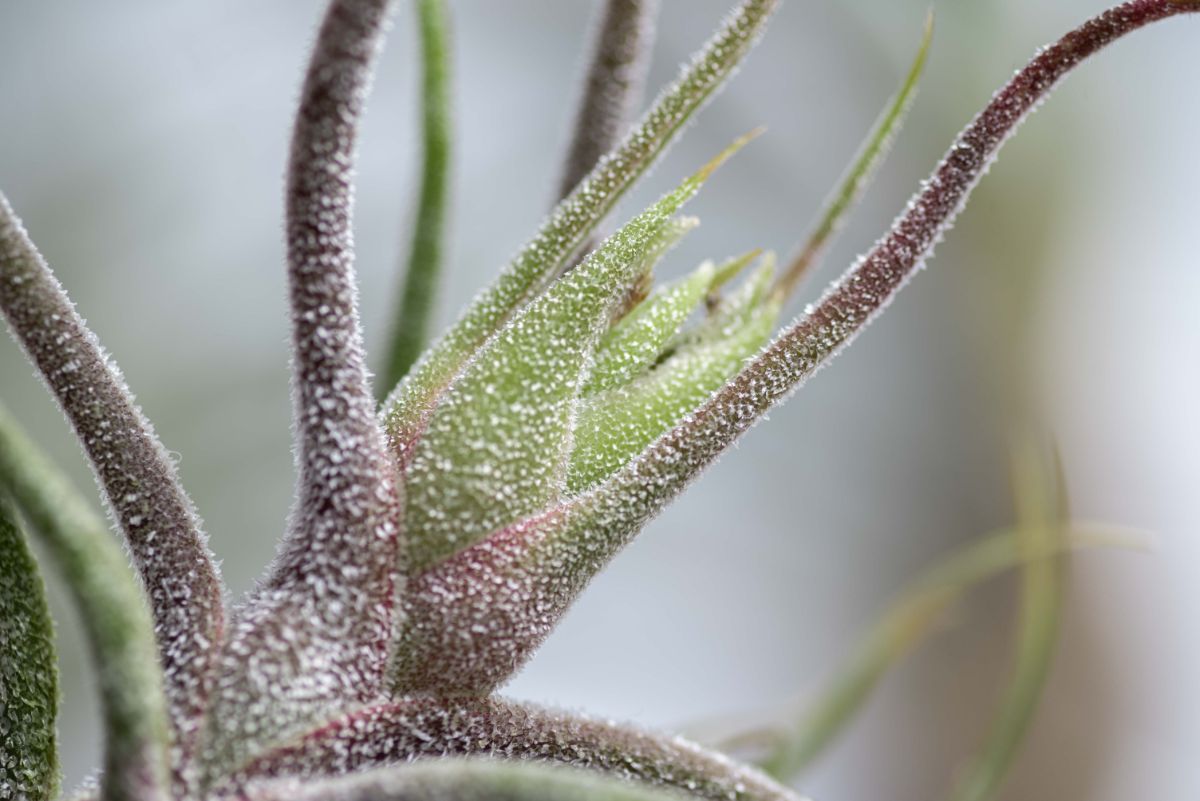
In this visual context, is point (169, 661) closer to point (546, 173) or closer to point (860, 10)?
point (546, 173)

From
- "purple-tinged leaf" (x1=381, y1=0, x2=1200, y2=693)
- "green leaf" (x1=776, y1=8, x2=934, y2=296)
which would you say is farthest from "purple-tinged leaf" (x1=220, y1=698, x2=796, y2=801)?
"green leaf" (x1=776, y1=8, x2=934, y2=296)

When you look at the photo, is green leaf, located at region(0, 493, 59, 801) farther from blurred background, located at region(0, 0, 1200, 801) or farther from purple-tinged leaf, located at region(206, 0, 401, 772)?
blurred background, located at region(0, 0, 1200, 801)

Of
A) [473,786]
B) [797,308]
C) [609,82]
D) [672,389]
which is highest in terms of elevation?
[797,308]

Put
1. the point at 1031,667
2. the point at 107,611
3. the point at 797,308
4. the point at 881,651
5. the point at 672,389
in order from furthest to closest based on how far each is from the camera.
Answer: the point at 797,308 → the point at 881,651 → the point at 1031,667 → the point at 672,389 → the point at 107,611

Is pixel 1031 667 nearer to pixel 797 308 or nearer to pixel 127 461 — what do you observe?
pixel 127 461

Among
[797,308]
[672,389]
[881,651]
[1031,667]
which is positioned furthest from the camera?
[797,308]

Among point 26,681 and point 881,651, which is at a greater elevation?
point 881,651

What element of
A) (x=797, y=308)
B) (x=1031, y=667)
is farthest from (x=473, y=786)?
(x=797, y=308)
